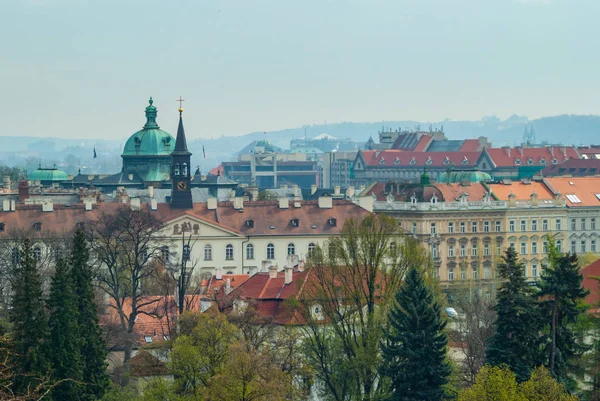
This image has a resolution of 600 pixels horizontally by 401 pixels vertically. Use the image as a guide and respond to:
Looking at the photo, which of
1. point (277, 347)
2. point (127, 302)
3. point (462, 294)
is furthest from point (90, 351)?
point (462, 294)

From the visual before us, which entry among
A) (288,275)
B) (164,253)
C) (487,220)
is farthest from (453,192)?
(288,275)

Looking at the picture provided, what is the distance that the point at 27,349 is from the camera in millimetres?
62812

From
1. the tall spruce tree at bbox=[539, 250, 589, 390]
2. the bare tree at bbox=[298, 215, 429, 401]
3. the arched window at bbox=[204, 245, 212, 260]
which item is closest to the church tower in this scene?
the arched window at bbox=[204, 245, 212, 260]

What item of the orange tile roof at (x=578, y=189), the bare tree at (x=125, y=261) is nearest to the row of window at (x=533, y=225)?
the orange tile roof at (x=578, y=189)

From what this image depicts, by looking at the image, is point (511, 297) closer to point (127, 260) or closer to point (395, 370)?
point (395, 370)

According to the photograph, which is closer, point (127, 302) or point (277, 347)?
point (277, 347)

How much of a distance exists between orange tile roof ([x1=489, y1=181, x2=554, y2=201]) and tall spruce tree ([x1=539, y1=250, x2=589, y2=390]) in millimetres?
78576

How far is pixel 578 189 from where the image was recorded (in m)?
152

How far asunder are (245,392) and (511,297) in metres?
10.0

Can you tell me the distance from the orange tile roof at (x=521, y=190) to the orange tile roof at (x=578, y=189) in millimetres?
1025

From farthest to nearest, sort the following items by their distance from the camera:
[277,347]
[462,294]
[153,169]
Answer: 1. [153,169]
2. [462,294]
3. [277,347]

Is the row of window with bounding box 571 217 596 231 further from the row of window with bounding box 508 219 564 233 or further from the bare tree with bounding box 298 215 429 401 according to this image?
the bare tree with bounding box 298 215 429 401

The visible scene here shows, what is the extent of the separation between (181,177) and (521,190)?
30.5 meters

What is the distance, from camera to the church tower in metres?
128
